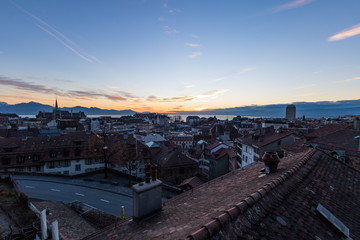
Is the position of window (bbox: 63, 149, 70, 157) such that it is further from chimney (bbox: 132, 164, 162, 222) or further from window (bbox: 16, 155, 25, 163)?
chimney (bbox: 132, 164, 162, 222)

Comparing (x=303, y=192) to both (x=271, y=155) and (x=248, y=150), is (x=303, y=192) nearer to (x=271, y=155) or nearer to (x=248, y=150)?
(x=271, y=155)

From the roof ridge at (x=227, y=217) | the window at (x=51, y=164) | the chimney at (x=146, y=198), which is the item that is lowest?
the window at (x=51, y=164)

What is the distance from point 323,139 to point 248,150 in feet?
47.0

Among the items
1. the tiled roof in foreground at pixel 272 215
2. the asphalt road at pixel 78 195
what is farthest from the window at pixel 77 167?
the tiled roof in foreground at pixel 272 215

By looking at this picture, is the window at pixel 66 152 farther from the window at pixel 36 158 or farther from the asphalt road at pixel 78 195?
the asphalt road at pixel 78 195

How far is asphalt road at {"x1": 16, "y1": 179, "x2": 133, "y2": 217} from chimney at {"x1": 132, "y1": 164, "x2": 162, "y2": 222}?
49.7 feet

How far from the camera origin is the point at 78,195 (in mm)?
22125

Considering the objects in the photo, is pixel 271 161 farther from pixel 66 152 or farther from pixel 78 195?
pixel 66 152

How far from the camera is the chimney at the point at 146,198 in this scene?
17.6 feet

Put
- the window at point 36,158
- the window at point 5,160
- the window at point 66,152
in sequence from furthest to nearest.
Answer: the window at point 66,152
the window at point 36,158
the window at point 5,160

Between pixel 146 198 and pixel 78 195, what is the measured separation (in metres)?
21.3

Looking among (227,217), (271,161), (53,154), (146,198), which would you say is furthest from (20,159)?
(227,217)

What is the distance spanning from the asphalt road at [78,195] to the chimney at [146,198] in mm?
15143

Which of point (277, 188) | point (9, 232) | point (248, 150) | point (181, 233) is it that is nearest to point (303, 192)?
point (277, 188)
